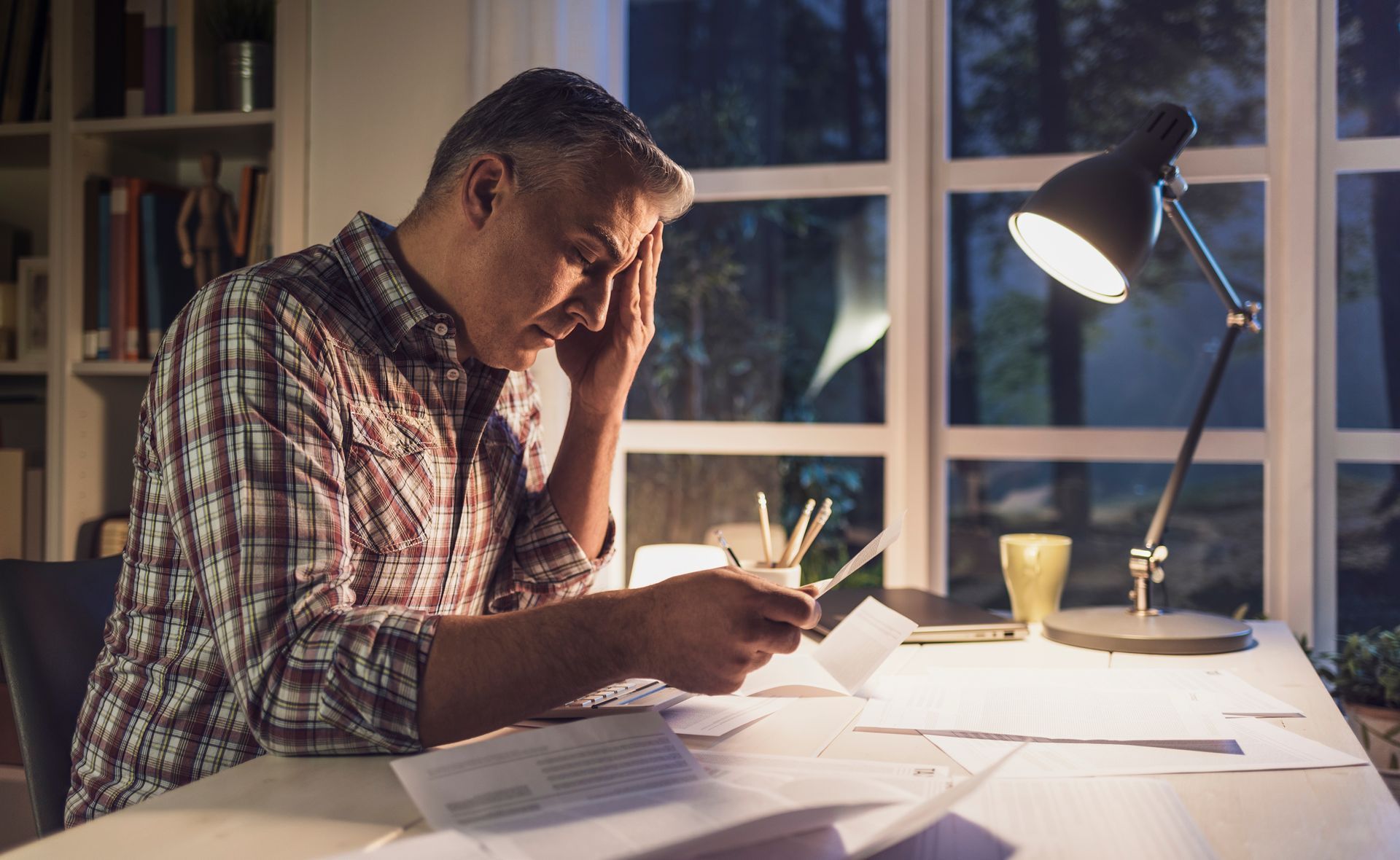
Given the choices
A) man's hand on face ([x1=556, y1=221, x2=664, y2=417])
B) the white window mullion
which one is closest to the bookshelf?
the white window mullion

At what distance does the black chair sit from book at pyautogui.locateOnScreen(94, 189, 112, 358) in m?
1.24

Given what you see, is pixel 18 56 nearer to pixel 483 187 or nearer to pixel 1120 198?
pixel 483 187

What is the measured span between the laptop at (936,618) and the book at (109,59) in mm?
1882

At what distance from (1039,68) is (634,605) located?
1.71 metres

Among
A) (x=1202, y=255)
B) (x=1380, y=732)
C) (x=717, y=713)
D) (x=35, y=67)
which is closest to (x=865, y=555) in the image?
(x=717, y=713)

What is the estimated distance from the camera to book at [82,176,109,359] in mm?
2268

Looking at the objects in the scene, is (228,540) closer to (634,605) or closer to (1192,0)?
(634,605)

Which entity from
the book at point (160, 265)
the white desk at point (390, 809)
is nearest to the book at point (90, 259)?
the book at point (160, 265)

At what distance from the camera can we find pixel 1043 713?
103cm

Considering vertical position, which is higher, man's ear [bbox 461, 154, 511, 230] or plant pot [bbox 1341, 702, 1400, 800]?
man's ear [bbox 461, 154, 511, 230]

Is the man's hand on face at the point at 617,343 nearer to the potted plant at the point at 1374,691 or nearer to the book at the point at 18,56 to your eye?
the potted plant at the point at 1374,691

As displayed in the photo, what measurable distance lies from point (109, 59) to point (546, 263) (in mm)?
1707

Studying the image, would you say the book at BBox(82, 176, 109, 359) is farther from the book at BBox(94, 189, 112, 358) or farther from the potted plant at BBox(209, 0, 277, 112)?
the potted plant at BBox(209, 0, 277, 112)

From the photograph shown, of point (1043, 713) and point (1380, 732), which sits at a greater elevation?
point (1043, 713)
